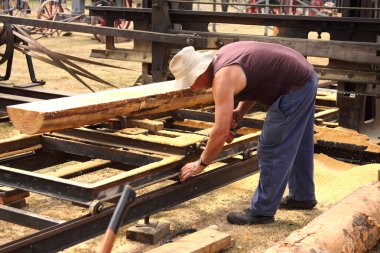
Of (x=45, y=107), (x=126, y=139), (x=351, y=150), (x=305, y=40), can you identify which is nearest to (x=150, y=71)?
(x=305, y=40)

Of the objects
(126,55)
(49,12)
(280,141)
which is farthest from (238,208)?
(49,12)

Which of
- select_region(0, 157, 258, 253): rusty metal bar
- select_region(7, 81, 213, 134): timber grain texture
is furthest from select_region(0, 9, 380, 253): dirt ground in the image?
select_region(7, 81, 213, 134): timber grain texture

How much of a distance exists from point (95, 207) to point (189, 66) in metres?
1.04

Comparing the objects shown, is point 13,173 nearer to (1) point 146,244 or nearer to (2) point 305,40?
(1) point 146,244

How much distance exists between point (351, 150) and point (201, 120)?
4.88ft

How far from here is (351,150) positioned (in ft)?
22.0

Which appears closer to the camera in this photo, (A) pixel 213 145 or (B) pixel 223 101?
(B) pixel 223 101

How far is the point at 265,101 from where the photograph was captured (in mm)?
4742

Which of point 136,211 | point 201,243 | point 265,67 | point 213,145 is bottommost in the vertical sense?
point 201,243

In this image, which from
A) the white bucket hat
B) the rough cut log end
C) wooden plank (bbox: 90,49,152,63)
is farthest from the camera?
wooden plank (bbox: 90,49,152,63)

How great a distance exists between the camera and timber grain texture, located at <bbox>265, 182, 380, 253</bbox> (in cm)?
379

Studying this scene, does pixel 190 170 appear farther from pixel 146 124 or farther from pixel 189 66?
pixel 146 124

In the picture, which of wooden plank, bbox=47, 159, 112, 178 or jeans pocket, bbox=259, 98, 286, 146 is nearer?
jeans pocket, bbox=259, 98, 286, 146

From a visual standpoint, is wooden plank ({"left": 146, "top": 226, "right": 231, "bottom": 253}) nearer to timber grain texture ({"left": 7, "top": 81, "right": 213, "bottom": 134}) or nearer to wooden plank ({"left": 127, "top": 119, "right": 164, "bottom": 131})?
timber grain texture ({"left": 7, "top": 81, "right": 213, "bottom": 134})
